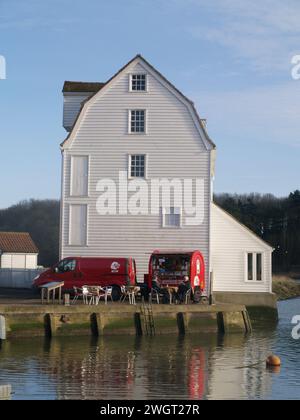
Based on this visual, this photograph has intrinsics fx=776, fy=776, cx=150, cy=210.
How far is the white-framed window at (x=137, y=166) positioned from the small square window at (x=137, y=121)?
4.68 feet

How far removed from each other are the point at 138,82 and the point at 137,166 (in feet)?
14.6

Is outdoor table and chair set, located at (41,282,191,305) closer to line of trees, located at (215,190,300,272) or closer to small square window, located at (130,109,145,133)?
small square window, located at (130,109,145,133)

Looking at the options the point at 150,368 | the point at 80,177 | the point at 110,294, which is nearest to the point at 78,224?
the point at 80,177

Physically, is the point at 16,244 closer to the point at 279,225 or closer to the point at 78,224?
the point at 78,224

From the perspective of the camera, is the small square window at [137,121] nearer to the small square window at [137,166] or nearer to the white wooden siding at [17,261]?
the small square window at [137,166]

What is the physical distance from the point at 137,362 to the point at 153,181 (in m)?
16.4

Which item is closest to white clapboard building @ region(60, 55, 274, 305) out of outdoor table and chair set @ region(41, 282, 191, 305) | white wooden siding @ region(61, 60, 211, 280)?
white wooden siding @ region(61, 60, 211, 280)

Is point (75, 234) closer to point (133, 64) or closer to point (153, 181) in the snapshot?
point (153, 181)

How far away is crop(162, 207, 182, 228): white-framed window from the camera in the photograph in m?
40.4

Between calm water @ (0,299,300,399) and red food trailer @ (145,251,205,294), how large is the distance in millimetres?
4702

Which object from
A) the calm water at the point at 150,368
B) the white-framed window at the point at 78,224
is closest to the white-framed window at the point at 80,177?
the white-framed window at the point at 78,224
